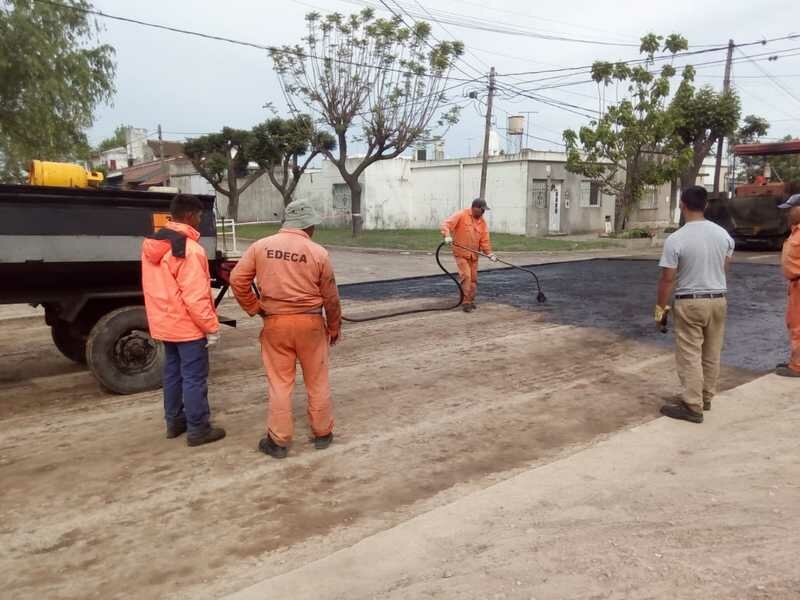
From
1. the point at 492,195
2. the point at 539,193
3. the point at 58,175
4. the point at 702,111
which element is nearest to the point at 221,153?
the point at 492,195

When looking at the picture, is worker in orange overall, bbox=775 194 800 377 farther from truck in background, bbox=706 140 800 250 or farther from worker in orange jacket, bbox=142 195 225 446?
truck in background, bbox=706 140 800 250

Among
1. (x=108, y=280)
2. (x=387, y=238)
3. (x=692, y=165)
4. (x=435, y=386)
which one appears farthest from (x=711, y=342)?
(x=692, y=165)

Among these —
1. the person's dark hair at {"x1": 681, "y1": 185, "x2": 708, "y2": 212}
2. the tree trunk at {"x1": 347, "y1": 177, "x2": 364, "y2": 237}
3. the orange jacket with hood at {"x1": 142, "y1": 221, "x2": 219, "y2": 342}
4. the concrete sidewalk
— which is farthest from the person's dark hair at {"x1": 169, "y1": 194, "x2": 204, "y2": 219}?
the tree trunk at {"x1": 347, "y1": 177, "x2": 364, "y2": 237}

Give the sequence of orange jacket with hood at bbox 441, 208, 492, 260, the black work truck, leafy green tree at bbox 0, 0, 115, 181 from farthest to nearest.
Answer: leafy green tree at bbox 0, 0, 115, 181 < orange jacket with hood at bbox 441, 208, 492, 260 < the black work truck

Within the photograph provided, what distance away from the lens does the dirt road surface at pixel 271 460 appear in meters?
3.05

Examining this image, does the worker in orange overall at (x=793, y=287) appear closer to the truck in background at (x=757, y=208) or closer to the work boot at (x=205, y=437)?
the work boot at (x=205, y=437)

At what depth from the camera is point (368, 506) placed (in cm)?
352

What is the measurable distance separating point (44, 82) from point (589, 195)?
2122 cm

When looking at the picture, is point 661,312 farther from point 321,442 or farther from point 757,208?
point 757,208

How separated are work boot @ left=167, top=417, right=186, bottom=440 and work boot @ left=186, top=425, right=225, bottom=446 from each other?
0.17m

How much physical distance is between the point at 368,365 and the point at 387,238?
58.2ft

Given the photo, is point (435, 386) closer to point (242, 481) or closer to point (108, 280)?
point (242, 481)

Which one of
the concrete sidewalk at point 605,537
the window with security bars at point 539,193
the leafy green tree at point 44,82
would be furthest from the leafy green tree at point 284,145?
the concrete sidewalk at point 605,537

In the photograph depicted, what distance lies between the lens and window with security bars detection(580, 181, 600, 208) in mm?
27984
